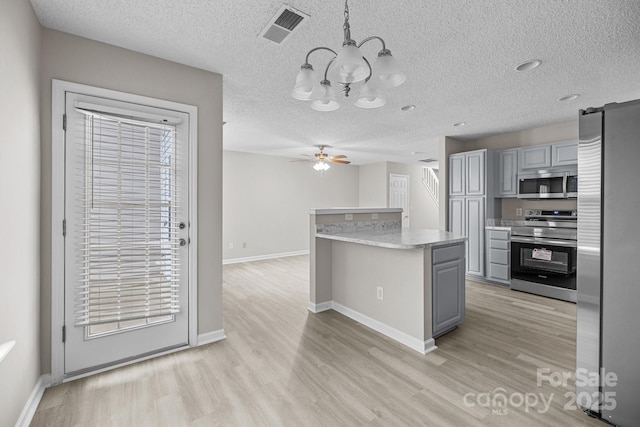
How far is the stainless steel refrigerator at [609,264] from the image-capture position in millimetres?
1569

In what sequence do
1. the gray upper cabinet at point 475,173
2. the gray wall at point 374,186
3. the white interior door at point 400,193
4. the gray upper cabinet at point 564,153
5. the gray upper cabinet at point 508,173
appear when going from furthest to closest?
the white interior door at point 400,193 < the gray wall at point 374,186 < the gray upper cabinet at point 475,173 < the gray upper cabinet at point 508,173 < the gray upper cabinet at point 564,153

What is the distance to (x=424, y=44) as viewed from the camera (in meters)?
2.28

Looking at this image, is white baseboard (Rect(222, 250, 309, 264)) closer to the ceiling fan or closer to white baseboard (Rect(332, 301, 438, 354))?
the ceiling fan

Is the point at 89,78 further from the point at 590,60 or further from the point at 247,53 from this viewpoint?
the point at 590,60

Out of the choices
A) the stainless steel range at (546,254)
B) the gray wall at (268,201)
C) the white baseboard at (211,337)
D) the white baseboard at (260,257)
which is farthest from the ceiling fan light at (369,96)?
the white baseboard at (260,257)

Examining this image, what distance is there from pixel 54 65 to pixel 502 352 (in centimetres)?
411

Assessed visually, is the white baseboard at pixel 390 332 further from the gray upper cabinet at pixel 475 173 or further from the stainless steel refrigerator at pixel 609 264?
the gray upper cabinet at pixel 475 173

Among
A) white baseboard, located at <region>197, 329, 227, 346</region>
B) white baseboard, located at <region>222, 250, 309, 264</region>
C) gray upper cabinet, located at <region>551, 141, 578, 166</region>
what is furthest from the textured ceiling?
white baseboard, located at <region>222, 250, 309, 264</region>

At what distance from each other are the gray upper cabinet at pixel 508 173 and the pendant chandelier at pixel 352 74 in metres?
3.86

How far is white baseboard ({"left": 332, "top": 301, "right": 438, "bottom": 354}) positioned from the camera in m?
2.52

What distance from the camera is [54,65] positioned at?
2.08 metres

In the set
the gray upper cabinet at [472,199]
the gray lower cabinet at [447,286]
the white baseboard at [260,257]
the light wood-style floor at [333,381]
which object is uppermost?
the gray upper cabinet at [472,199]

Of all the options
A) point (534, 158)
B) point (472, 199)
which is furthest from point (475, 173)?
Answer: point (534, 158)

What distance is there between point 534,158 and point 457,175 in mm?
1106
